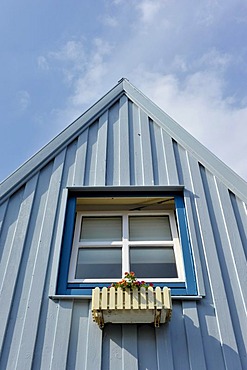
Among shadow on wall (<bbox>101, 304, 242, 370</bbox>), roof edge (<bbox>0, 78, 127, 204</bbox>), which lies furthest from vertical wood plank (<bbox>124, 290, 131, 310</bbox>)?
roof edge (<bbox>0, 78, 127, 204</bbox>)

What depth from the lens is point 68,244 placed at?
286 centimetres

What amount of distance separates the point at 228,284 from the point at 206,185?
1.11 meters

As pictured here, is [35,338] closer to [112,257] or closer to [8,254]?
[8,254]

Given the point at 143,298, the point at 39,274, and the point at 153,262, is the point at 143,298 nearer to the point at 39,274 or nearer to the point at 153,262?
the point at 153,262

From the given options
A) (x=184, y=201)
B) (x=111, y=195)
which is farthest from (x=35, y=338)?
(x=184, y=201)

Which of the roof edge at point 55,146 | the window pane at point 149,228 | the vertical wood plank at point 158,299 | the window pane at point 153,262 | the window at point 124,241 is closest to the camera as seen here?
the vertical wood plank at point 158,299

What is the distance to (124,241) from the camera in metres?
3.06

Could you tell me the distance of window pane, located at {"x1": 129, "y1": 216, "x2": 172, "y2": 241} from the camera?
3.15 meters

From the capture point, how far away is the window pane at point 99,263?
9.27 ft

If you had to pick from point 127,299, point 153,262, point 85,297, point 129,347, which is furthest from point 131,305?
point 153,262

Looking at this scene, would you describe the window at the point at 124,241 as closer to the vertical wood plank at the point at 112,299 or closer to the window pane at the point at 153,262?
the window pane at the point at 153,262

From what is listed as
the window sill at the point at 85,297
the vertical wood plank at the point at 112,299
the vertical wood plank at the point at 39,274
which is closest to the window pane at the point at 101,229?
the vertical wood plank at the point at 39,274

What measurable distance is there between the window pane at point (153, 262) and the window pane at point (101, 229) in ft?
0.93

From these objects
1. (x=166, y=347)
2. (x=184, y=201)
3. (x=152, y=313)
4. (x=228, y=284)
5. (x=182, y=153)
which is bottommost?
(x=166, y=347)
